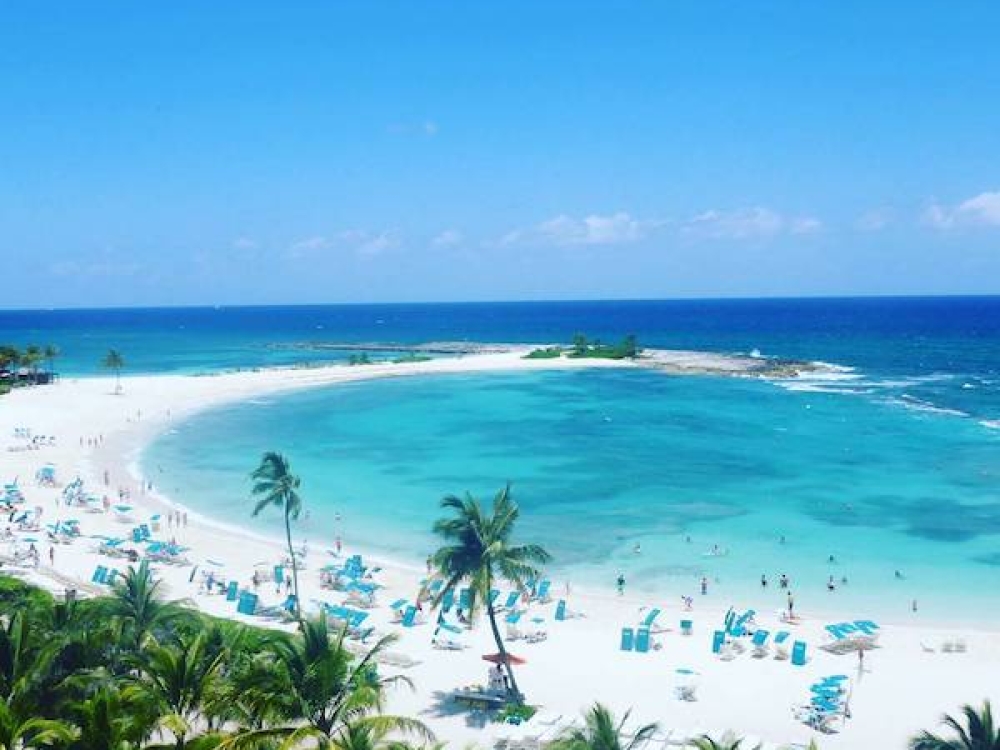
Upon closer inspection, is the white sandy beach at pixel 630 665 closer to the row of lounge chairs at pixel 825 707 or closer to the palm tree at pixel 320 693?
the row of lounge chairs at pixel 825 707

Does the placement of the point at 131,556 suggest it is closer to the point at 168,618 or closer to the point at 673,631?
the point at 168,618

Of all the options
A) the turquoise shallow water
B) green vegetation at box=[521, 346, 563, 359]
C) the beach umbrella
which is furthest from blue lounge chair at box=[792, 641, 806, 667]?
green vegetation at box=[521, 346, 563, 359]

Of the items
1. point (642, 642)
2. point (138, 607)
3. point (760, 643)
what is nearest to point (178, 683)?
point (138, 607)

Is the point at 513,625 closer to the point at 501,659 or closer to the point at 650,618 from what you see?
the point at 650,618

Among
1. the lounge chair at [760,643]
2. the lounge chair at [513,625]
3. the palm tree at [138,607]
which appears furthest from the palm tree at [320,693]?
the lounge chair at [760,643]

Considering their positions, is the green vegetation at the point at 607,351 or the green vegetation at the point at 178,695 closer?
the green vegetation at the point at 178,695

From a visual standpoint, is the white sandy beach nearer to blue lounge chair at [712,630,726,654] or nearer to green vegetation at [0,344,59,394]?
blue lounge chair at [712,630,726,654]
